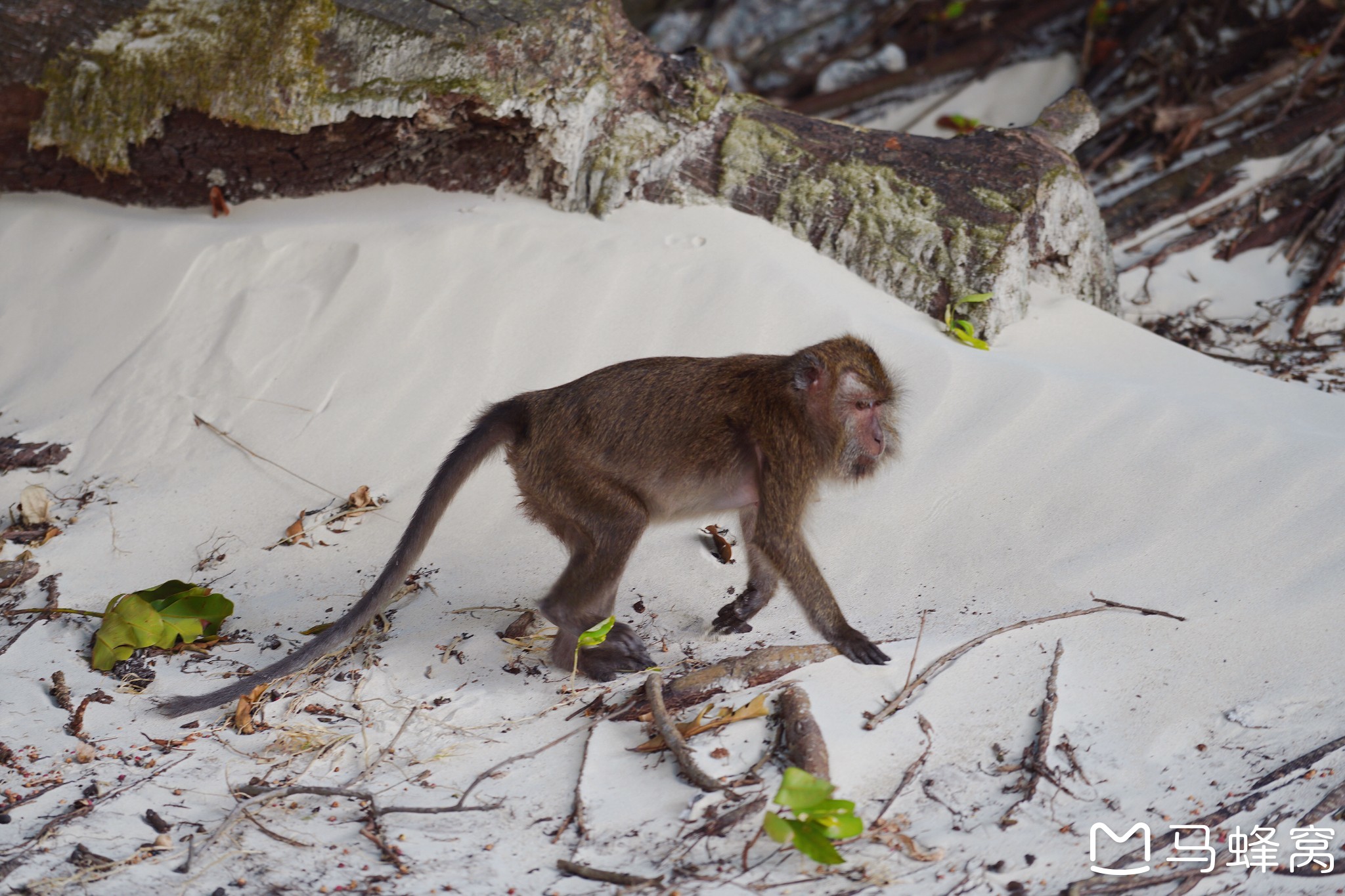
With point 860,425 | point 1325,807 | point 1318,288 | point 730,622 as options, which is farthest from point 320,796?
point 1318,288

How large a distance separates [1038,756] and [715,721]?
0.83m

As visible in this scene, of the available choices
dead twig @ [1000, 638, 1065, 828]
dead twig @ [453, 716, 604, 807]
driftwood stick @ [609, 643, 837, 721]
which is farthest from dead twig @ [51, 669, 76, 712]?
dead twig @ [1000, 638, 1065, 828]

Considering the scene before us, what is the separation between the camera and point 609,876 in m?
2.47

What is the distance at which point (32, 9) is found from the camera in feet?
18.2

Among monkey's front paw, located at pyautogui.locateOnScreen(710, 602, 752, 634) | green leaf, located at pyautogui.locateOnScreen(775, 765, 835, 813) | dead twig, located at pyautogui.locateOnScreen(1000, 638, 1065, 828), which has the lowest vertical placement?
monkey's front paw, located at pyautogui.locateOnScreen(710, 602, 752, 634)

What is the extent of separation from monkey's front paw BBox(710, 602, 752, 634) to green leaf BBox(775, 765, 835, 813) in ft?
4.16

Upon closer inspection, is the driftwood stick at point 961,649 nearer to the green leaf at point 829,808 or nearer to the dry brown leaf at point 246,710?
the green leaf at point 829,808

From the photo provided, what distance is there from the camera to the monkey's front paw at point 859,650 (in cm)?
321

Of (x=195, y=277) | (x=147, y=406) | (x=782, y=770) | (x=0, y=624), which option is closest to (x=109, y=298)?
(x=195, y=277)

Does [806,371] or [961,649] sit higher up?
[806,371]

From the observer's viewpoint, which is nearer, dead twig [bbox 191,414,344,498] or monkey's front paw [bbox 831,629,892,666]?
monkey's front paw [bbox 831,629,892,666]

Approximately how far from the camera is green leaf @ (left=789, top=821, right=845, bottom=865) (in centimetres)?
235

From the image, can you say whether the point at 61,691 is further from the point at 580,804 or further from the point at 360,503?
the point at 580,804

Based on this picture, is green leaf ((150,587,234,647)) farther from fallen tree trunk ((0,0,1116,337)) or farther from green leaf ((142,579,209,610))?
fallen tree trunk ((0,0,1116,337))
